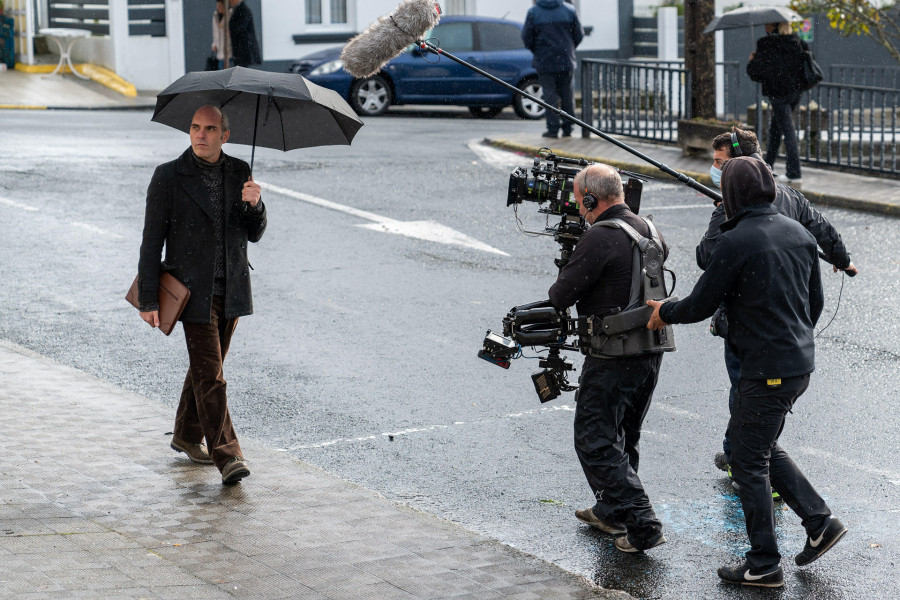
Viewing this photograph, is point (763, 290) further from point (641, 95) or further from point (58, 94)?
point (58, 94)

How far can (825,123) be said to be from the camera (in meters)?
16.5

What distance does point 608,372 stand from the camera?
5.64m

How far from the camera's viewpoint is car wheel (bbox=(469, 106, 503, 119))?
24797 mm

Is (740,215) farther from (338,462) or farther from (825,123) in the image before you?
(825,123)

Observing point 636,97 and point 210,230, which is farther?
point 636,97

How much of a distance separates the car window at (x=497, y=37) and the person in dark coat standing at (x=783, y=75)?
950cm

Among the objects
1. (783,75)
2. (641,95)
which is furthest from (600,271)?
(641,95)

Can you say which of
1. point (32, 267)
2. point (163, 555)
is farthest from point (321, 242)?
point (163, 555)

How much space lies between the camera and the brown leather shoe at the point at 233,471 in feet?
20.6

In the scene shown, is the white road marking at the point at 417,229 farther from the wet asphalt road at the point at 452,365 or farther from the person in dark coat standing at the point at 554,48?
the person in dark coat standing at the point at 554,48

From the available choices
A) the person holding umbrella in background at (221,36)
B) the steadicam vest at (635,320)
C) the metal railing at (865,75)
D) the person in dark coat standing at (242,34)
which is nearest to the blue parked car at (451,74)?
the person holding umbrella in background at (221,36)

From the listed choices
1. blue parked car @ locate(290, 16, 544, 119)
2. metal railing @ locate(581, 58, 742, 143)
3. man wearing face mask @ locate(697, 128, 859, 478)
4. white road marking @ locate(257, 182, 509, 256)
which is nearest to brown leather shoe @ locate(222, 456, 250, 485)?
man wearing face mask @ locate(697, 128, 859, 478)

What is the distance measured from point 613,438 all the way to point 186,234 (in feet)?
7.33

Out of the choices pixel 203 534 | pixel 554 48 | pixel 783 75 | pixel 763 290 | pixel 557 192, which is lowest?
pixel 203 534
